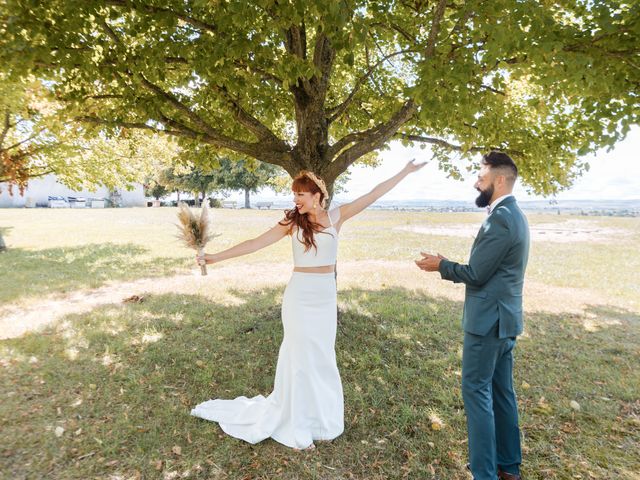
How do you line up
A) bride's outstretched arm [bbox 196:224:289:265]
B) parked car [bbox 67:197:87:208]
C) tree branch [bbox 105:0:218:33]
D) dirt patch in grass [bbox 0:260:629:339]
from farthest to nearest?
parked car [bbox 67:197:87:208] → dirt patch in grass [bbox 0:260:629:339] → tree branch [bbox 105:0:218:33] → bride's outstretched arm [bbox 196:224:289:265]

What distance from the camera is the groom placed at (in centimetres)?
349

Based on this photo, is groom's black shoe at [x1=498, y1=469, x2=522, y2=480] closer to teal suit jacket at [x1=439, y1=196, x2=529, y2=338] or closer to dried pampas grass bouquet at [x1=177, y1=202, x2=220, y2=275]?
teal suit jacket at [x1=439, y1=196, x2=529, y2=338]

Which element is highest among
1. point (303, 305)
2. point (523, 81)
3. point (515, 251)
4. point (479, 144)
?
point (523, 81)

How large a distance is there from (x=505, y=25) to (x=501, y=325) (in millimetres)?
3212

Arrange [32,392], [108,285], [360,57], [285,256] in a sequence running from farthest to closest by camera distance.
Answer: [285,256], [108,285], [360,57], [32,392]

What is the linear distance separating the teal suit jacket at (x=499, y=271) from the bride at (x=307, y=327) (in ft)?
5.00

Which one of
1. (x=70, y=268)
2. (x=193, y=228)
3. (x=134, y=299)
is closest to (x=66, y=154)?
(x=70, y=268)

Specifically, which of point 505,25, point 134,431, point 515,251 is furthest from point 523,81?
point 134,431

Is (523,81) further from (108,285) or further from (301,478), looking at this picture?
(108,285)

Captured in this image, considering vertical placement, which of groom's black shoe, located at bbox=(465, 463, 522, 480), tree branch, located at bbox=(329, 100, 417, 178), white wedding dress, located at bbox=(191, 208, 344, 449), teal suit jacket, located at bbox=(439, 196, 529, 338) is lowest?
groom's black shoe, located at bbox=(465, 463, 522, 480)

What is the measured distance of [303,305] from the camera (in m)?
4.58

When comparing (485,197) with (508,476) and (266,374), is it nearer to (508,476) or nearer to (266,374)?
(508,476)

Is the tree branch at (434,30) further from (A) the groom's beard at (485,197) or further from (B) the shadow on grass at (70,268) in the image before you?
(B) the shadow on grass at (70,268)

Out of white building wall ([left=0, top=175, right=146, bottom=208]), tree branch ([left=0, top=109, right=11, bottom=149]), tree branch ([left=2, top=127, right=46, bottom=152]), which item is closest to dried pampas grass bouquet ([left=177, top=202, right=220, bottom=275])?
tree branch ([left=0, top=109, right=11, bottom=149])
